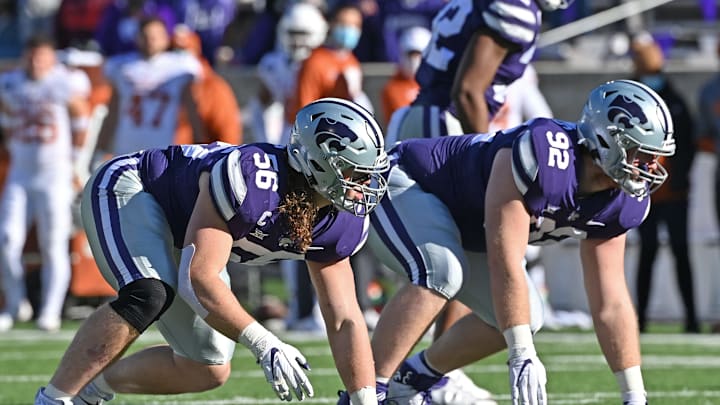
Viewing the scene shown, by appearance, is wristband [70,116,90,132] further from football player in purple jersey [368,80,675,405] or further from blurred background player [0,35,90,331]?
football player in purple jersey [368,80,675,405]

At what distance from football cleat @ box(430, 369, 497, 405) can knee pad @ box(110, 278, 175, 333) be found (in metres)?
1.48

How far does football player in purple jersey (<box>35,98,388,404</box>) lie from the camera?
4.37m

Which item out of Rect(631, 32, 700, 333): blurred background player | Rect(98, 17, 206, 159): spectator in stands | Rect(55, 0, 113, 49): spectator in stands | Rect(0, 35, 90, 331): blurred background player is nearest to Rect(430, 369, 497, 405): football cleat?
Rect(631, 32, 700, 333): blurred background player

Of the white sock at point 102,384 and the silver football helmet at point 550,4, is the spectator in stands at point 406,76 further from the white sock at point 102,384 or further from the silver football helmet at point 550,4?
the white sock at point 102,384

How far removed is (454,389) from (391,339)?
1.00m

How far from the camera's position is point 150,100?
30.9ft

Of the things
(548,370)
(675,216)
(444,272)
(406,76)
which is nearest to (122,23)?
(406,76)

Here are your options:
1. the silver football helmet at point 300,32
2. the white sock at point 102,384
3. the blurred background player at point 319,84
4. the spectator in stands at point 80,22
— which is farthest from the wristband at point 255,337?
the spectator in stands at point 80,22

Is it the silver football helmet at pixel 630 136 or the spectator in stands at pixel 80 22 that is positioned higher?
the spectator in stands at pixel 80 22

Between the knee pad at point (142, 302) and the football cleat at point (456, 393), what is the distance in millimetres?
1482

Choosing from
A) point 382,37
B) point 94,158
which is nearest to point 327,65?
point 94,158

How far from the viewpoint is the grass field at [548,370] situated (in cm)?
610

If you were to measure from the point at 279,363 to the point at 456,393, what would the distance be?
158 centimetres

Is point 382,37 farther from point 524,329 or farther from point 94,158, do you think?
point 524,329
